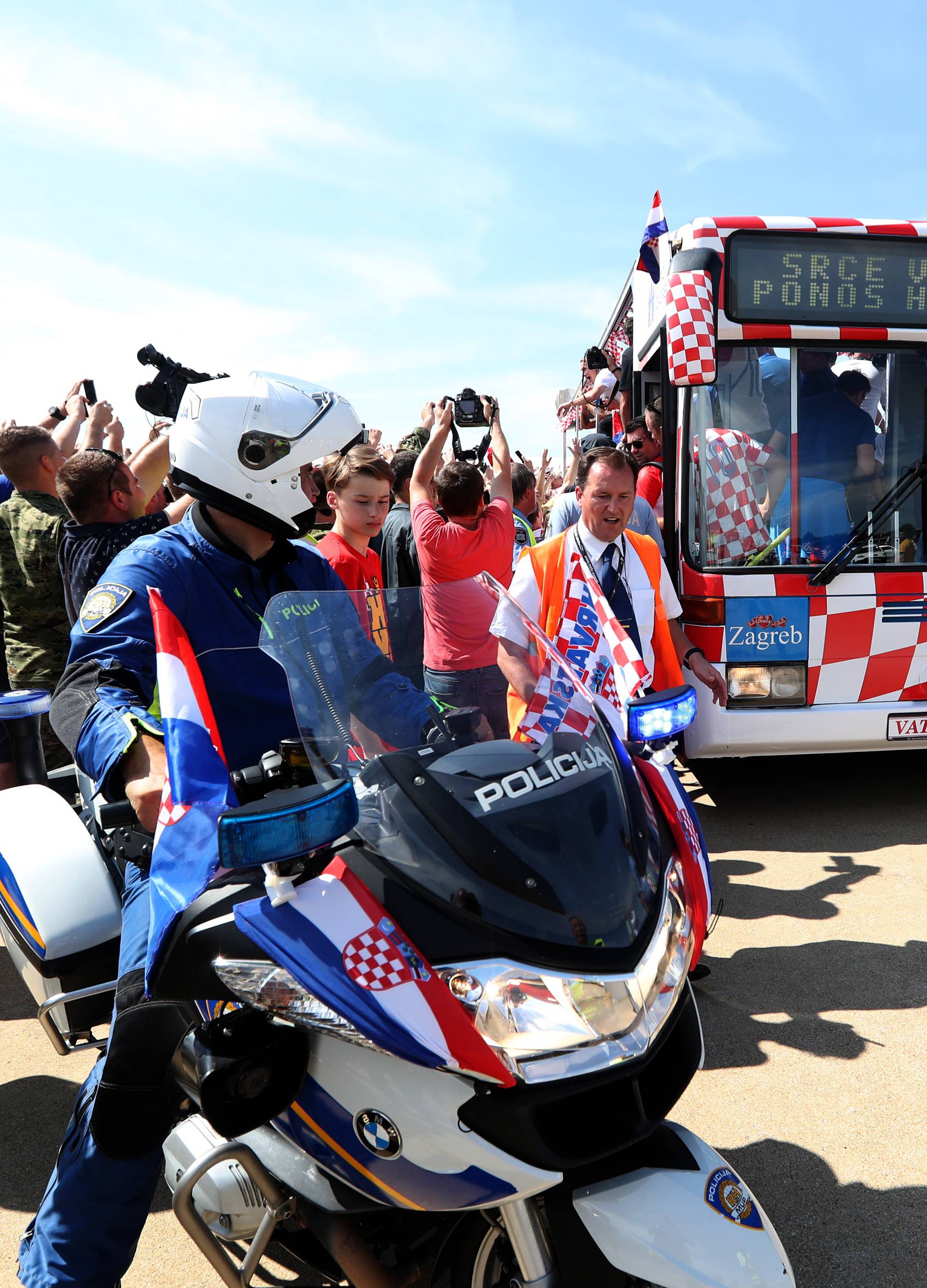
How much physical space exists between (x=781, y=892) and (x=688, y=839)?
8.93 feet

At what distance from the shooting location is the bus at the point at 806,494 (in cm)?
477

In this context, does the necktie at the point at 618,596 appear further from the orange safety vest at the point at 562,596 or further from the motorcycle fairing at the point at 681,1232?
the motorcycle fairing at the point at 681,1232

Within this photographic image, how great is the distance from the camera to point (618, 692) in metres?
2.29

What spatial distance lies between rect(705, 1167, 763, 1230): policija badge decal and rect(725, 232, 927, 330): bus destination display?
4148 mm

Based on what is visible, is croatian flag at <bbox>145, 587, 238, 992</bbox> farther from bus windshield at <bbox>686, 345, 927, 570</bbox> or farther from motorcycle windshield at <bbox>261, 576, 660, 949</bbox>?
bus windshield at <bbox>686, 345, 927, 570</bbox>

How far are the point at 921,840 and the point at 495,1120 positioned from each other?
4.07 meters

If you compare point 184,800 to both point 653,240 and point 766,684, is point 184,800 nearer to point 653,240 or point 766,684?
point 766,684

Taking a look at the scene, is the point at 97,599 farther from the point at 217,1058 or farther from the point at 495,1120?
the point at 495,1120

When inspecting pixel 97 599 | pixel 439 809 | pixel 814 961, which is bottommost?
pixel 814 961

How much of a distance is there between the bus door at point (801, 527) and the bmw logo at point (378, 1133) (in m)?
3.72

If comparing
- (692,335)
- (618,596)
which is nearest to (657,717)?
(618,596)

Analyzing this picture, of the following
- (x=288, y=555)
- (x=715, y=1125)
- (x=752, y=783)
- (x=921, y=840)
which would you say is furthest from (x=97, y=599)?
(x=752, y=783)

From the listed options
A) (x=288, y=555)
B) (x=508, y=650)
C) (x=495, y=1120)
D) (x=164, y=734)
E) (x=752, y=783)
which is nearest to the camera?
(x=495, y=1120)

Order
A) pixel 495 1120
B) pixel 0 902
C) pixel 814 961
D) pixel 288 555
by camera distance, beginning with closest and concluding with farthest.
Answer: pixel 495 1120
pixel 288 555
pixel 0 902
pixel 814 961
